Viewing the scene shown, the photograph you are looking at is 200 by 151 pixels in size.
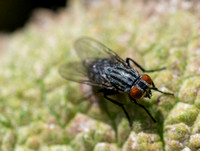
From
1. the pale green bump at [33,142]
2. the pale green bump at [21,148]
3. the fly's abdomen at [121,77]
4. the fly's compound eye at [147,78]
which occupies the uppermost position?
the fly's compound eye at [147,78]

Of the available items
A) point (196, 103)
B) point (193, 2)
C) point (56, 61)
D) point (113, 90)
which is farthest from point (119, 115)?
point (193, 2)

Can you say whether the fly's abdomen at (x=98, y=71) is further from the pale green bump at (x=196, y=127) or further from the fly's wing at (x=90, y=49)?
the pale green bump at (x=196, y=127)

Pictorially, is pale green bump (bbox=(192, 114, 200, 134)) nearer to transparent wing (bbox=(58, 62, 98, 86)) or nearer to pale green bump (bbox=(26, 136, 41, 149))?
transparent wing (bbox=(58, 62, 98, 86))

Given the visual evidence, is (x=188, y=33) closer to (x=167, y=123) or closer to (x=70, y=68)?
(x=167, y=123)

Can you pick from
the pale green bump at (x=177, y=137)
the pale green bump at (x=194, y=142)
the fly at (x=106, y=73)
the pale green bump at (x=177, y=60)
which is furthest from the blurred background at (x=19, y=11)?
the pale green bump at (x=194, y=142)

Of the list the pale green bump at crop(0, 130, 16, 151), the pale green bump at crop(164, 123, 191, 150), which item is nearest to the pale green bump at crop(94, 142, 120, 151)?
the pale green bump at crop(164, 123, 191, 150)

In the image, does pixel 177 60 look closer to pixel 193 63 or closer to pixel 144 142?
pixel 193 63

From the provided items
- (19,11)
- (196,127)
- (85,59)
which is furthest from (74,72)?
(19,11)
